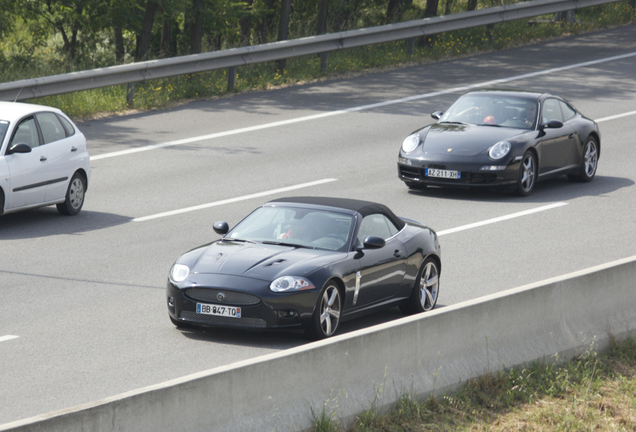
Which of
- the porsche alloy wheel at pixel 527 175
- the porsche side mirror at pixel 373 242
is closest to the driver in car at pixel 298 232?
Answer: the porsche side mirror at pixel 373 242

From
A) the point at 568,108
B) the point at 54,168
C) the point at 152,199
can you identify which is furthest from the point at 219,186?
the point at 568,108

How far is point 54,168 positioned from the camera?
47.6 feet

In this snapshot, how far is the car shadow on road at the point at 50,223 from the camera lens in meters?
13.6

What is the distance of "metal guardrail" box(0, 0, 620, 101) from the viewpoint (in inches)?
792

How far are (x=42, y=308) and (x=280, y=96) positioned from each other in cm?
1333

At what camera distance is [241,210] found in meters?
14.9

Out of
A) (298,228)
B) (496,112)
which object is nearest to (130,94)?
(496,112)

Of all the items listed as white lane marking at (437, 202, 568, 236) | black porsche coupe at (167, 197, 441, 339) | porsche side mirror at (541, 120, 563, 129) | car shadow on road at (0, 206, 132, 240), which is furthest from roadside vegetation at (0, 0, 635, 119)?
black porsche coupe at (167, 197, 441, 339)

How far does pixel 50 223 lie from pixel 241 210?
271cm

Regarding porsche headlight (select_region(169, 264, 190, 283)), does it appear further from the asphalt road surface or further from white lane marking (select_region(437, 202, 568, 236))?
white lane marking (select_region(437, 202, 568, 236))

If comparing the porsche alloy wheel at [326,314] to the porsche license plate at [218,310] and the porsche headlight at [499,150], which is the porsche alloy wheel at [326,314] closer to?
the porsche license plate at [218,310]

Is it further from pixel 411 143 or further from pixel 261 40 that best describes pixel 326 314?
pixel 261 40

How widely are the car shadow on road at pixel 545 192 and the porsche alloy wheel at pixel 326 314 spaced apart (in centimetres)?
725

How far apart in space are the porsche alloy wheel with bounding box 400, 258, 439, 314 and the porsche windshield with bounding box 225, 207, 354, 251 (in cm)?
104
